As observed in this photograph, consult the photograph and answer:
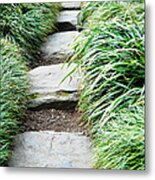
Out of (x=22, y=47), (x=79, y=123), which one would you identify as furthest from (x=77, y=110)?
(x=22, y=47)

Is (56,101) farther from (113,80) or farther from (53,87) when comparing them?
(113,80)

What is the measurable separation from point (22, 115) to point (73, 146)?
28 cm

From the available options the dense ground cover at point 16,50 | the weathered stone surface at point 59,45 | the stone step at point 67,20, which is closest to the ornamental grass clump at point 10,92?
the dense ground cover at point 16,50

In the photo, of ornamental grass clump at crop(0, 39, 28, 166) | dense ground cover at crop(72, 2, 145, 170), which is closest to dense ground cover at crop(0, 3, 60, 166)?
ornamental grass clump at crop(0, 39, 28, 166)

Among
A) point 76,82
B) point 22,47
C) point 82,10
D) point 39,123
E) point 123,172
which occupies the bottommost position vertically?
point 123,172

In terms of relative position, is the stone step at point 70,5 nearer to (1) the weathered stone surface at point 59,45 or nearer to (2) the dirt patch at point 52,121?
(1) the weathered stone surface at point 59,45

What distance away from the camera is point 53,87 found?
255 centimetres

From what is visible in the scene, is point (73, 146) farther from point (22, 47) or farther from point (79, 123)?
point (22, 47)

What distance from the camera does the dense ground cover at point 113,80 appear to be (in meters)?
2.38

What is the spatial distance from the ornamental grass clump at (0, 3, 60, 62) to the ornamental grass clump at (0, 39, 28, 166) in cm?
5

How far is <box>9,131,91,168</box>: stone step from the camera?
2469 mm

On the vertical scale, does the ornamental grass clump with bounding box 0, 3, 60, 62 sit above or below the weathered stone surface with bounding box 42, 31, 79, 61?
above

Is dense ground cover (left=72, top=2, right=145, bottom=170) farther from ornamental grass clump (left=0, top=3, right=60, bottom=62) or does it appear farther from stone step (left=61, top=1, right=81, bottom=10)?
ornamental grass clump (left=0, top=3, right=60, bottom=62)

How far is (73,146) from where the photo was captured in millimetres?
2488
